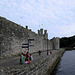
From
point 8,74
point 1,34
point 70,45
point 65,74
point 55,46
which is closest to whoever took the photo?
point 8,74

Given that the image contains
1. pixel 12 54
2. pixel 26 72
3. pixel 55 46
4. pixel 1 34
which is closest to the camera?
pixel 26 72

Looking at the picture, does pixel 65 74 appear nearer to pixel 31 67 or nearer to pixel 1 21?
pixel 31 67

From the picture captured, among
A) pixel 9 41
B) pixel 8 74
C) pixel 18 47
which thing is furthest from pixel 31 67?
pixel 18 47

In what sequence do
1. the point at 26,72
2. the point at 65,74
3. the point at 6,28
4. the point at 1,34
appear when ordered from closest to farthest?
1. the point at 26,72
2. the point at 1,34
3. the point at 6,28
4. the point at 65,74

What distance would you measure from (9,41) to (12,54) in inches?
61.7

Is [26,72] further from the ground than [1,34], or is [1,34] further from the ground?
[1,34]

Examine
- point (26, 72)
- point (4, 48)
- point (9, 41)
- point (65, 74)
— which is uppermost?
point (9, 41)

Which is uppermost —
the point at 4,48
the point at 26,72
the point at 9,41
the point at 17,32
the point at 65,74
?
the point at 17,32

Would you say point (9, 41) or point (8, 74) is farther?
point (9, 41)

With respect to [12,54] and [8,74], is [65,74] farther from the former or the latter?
[8,74]

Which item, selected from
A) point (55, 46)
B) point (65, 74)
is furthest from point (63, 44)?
point (65, 74)

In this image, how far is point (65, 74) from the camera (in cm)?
1192

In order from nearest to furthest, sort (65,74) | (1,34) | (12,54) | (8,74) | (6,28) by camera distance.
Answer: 1. (8,74)
2. (1,34)
3. (6,28)
4. (12,54)
5. (65,74)

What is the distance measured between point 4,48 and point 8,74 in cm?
531
